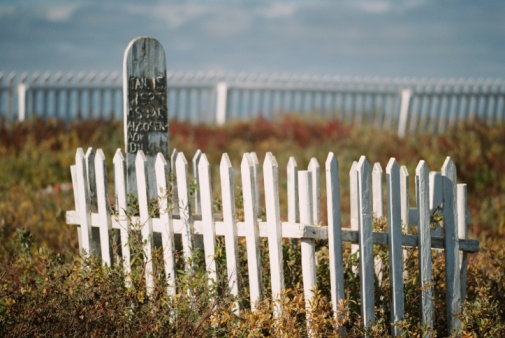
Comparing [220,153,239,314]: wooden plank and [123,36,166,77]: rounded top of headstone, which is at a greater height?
[123,36,166,77]: rounded top of headstone

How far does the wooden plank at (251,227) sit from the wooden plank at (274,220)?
10 centimetres

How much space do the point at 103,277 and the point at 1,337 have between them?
64 cm

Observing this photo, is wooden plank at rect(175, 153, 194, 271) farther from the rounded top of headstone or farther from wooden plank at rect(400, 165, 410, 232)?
wooden plank at rect(400, 165, 410, 232)

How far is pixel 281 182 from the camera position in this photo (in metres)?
8.67

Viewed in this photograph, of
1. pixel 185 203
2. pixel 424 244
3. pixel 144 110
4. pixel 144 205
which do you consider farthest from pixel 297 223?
pixel 144 110

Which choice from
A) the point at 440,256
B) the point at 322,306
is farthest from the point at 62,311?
the point at 440,256

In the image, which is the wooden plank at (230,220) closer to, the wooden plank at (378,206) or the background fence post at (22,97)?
the wooden plank at (378,206)

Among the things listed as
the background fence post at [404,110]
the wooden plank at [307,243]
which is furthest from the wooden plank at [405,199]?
the background fence post at [404,110]

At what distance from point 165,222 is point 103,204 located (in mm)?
536

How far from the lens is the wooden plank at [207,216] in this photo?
3604mm

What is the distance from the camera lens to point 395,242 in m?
3.60

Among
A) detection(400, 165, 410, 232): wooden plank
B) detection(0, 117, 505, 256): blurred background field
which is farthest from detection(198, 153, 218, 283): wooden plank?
detection(0, 117, 505, 256): blurred background field

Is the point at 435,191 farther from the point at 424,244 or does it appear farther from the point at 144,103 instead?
the point at 144,103

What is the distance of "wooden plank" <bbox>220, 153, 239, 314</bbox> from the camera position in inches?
139
